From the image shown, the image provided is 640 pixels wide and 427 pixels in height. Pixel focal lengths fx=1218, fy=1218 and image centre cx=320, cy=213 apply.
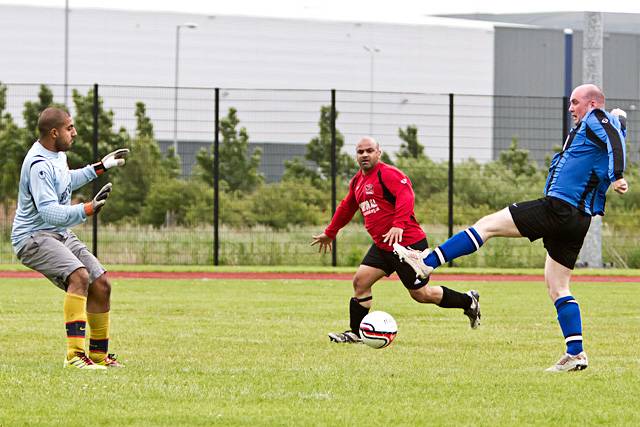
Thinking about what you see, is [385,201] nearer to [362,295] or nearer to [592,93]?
[362,295]

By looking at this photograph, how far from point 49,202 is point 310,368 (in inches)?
89.9

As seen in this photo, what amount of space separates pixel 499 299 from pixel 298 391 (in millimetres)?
9218

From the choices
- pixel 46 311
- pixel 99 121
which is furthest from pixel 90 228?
pixel 46 311

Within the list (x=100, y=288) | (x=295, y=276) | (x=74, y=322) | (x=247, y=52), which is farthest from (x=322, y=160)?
(x=247, y=52)

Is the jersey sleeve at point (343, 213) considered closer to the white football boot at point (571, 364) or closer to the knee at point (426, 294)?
the knee at point (426, 294)

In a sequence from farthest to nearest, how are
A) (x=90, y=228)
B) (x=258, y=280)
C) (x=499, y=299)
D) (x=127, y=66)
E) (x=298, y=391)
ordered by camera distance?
(x=127, y=66) < (x=90, y=228) < (x=258, y=280) < (x=499, y=299) < (x=298, y=391)

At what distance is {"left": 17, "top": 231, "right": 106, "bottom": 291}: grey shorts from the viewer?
9070 mm

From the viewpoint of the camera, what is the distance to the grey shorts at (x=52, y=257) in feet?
29.8

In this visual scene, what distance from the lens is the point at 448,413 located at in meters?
7.04

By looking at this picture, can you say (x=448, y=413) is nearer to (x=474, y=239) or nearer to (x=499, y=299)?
(x=474, y=239)

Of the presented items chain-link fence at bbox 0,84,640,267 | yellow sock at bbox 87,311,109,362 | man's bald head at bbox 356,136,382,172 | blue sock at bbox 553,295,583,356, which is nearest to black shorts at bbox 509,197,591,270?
blue sock at bbox 553,295,583,356

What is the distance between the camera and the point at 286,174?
25.8 m

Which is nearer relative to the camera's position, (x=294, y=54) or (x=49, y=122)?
(x=49, y=122)

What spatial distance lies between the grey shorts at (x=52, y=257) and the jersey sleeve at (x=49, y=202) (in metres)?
0.25
